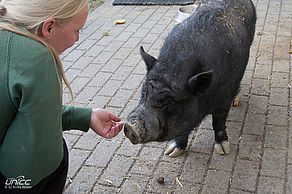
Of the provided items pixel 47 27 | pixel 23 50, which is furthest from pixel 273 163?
pixel 23 50

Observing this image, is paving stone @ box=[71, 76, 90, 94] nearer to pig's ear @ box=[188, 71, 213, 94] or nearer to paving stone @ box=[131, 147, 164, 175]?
paving stone @ box=[131, 147, 164, 175]

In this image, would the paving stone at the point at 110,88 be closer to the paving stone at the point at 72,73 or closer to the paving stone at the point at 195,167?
the paving stone at the point at 72,73

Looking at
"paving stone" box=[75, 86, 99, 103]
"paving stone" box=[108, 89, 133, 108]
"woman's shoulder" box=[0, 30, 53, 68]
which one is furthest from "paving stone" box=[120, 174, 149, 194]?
"woman's shoulder" box=[0, 30, 53, 68]

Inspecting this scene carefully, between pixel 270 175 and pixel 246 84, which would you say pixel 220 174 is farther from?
pixel 246 84

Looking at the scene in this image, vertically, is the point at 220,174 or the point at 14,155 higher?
the point at 14,155

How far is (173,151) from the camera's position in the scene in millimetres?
3352

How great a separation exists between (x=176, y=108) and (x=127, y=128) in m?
0.35

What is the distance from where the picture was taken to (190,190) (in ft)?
9.86

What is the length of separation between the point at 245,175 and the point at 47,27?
1907 mm

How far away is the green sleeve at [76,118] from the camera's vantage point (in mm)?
2393

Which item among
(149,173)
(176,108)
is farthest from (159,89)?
(149,173)

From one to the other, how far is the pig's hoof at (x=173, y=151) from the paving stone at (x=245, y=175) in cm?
43

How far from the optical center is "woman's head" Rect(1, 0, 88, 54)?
1.75 meters

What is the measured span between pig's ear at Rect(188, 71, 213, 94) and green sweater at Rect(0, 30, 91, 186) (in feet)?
3.40
